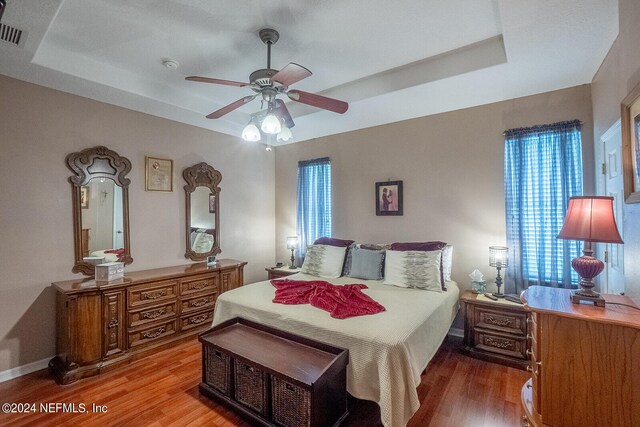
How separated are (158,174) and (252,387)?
2658 millimetres

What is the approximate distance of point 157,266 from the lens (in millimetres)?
3387

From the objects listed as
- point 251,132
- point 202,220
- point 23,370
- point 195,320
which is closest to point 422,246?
point 251,132

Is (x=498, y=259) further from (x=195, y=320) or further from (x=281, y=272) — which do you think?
(x=195, y=320)

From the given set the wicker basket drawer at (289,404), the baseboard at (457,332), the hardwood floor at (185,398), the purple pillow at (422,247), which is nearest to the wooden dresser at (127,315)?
the hardwood floor at (185,398)

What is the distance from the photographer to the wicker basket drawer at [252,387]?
1.83 m

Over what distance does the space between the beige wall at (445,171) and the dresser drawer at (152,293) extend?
2.23 meters

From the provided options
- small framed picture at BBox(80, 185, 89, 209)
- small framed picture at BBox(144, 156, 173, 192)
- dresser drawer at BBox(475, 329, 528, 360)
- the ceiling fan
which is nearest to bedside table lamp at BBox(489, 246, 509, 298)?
dresser drawer at BBox(475, 329, 528, 360)

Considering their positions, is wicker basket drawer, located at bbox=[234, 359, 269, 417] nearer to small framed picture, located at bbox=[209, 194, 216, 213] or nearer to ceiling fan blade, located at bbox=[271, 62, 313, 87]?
ceiling fan blade, located at bbox=[271, 62, 313, 87]

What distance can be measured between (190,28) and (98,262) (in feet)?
7.72

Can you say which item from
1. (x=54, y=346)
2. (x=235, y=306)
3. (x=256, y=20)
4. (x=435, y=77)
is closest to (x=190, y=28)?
(x=256, y=20)

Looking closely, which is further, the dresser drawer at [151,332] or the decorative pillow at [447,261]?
the decorative pillow at [447,261]

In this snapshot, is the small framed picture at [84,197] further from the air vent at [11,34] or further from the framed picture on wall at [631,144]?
the framed picture on wall at [631,144]

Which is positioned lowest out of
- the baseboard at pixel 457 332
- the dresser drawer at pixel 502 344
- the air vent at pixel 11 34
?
the baseboard at pixel 457 332

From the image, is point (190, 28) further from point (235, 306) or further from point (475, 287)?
point (475, 287)
